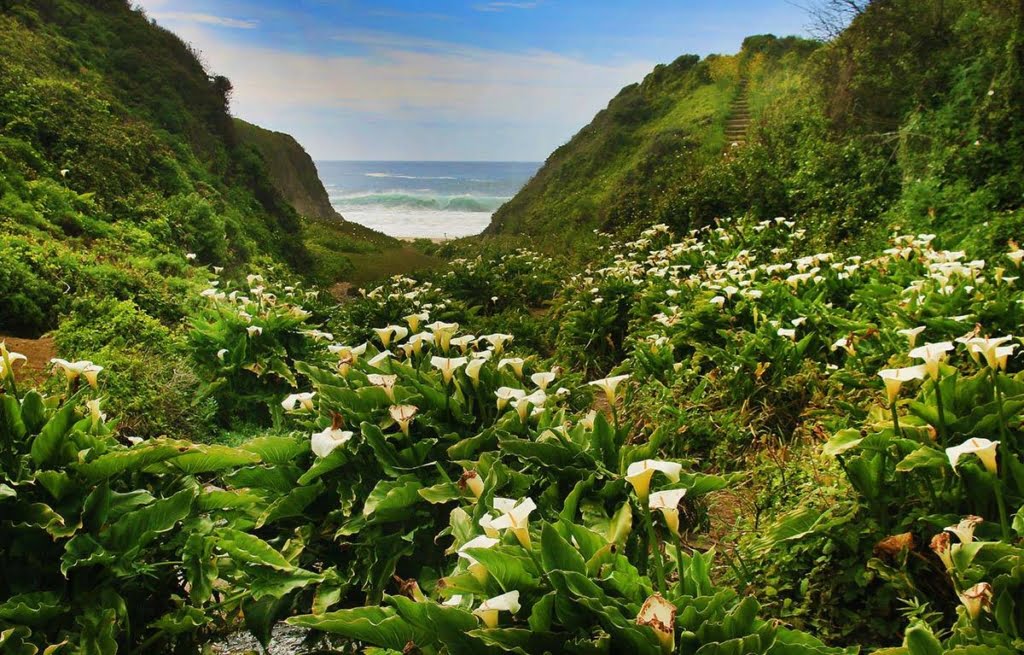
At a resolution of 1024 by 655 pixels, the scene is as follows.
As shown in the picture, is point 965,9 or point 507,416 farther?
point 965,9

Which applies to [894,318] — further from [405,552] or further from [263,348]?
[263,348]

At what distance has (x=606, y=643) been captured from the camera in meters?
1.89

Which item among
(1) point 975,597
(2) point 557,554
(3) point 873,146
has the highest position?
(3) point 873,146

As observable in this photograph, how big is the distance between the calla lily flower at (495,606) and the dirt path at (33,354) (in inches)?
176

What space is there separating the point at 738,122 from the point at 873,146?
448 inches

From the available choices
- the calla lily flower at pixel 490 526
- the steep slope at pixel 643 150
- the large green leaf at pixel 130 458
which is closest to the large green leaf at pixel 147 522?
the large green leaf at pixel 130 458

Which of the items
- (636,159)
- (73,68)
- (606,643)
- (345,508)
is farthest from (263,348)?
(636,159)

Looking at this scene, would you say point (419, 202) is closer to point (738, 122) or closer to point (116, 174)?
point (738, 122)

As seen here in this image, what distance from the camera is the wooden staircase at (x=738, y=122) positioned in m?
19.3

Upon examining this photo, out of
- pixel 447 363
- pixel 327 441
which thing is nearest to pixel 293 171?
pixel 447 363

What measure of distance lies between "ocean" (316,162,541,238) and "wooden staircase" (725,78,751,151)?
719 inches

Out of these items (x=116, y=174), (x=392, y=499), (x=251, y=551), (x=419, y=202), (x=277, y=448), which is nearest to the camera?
(x=251, y=551)

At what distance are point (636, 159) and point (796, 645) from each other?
2179 centimetres

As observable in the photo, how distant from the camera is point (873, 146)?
11.1 meters
